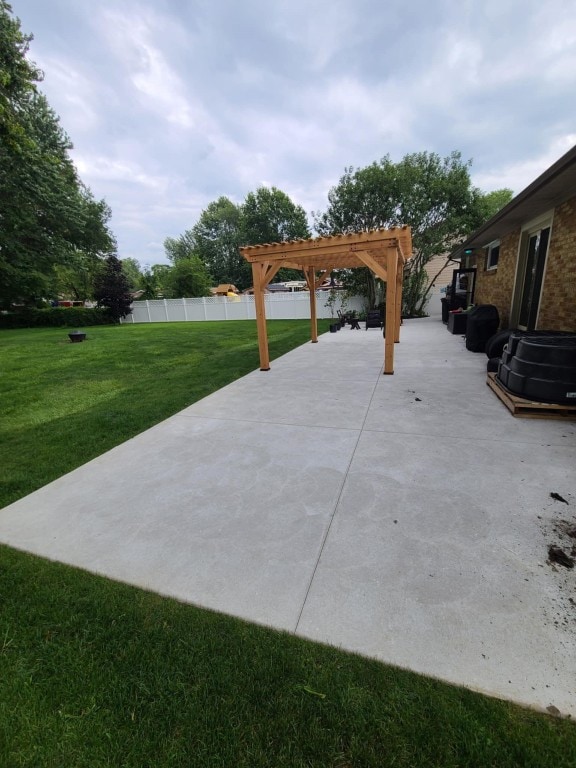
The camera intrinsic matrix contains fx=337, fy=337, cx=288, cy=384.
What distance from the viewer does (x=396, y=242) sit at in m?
5.39

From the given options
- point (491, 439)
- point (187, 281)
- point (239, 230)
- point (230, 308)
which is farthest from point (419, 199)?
point (239, 230)

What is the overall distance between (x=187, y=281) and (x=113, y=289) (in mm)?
6305

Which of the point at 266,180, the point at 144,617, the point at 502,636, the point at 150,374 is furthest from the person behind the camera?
the point at 266,180

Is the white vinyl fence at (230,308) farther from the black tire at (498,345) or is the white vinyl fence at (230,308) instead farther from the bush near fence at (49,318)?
the black tire at (498,345)

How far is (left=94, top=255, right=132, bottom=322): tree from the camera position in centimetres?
2092

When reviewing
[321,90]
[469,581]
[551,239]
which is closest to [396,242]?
[551,239]

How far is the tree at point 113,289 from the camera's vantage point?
68.6 feet

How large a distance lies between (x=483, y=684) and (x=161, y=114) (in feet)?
45.9

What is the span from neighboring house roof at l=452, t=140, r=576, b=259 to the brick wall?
248 mm

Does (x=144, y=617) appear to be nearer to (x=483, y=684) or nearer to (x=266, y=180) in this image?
(x=483, y=684)

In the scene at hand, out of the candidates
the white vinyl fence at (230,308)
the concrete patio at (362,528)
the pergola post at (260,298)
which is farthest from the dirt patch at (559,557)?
the white vinyl fence at (230,308)

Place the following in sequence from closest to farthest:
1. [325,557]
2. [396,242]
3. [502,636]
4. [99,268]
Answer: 1. [502,636]
2. [325,557]
3. [396,242]
4. [99,268]

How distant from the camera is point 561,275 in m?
5.19

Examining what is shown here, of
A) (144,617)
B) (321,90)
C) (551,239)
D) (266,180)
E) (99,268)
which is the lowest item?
(144,617)
